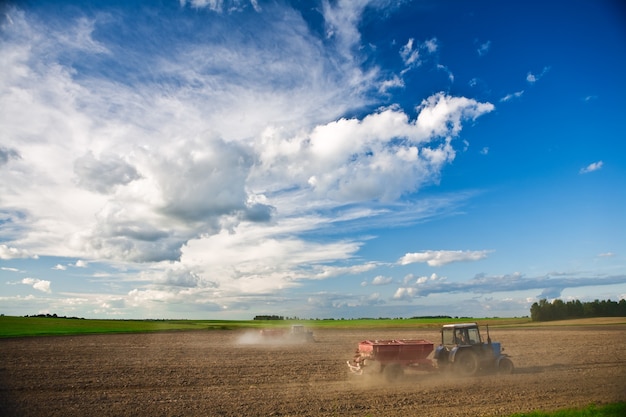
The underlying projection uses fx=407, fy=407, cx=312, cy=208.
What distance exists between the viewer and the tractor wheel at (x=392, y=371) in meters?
21.0

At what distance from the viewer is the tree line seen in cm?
11250

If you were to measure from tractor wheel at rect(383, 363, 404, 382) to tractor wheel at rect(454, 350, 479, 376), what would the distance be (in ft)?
10.2

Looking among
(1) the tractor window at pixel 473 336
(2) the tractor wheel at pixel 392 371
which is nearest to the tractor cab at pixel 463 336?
(1) the tractor window at pixel 473 336

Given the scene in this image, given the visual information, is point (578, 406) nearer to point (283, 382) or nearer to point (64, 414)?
point (283, 382)

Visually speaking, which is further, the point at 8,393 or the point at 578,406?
the point at 8,393

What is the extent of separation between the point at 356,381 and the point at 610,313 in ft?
409

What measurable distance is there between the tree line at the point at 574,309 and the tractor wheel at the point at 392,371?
365ft

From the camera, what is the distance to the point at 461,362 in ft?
71.0

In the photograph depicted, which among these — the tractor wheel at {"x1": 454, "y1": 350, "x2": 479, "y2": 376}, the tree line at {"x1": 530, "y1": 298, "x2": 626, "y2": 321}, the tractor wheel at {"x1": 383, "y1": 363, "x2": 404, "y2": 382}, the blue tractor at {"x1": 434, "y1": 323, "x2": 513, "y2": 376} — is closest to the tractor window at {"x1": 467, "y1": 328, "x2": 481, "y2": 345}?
the blue tractor at {"x1": 434, "y1": 323, "x2": 513, "y2": 376}

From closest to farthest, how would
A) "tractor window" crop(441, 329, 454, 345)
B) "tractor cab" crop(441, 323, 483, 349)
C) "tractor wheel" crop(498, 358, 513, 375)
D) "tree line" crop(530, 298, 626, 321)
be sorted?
"tractor cab" crop(441, 323, 483, 349)
"tractor window" crop(441, 329, 454, 345)
"tractor wheel" crop(498, 358, 513, 375)
"tree line" crop(530, 298, 626, 321)

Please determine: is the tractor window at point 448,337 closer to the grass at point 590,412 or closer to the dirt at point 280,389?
the dirt at point 280,389

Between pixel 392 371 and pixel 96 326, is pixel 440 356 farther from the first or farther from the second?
pixel 96 326

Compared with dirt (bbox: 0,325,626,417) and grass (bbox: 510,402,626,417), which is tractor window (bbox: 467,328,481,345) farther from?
grass (bbox: 510,402,626,417)

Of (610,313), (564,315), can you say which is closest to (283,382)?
(564,315)
